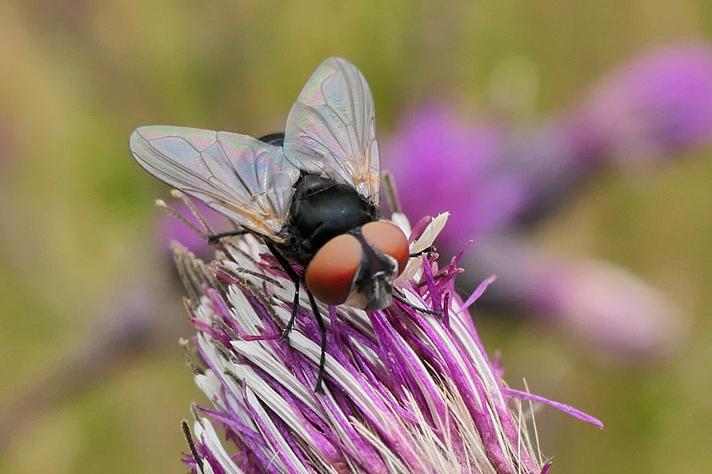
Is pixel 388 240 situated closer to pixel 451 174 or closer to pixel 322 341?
pixel 322 341

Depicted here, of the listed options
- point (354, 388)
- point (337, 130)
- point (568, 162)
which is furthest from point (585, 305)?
point (354, 388)

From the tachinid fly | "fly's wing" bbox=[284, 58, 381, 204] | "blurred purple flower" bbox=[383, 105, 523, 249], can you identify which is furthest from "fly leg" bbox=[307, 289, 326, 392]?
"blurred purple flower" bbox=[383, 105, 523, 249]

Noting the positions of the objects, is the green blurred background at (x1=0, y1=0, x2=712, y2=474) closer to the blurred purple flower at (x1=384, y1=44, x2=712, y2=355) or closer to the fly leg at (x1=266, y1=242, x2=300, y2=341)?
the blurred purple flower at (x1=384, y1=44, x2=712, y2=355)

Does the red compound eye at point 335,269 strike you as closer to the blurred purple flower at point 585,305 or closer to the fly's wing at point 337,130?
the fly's wing at point 337,130

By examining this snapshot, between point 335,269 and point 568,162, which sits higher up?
point 335,269

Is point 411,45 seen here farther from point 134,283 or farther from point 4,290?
point 4,290
